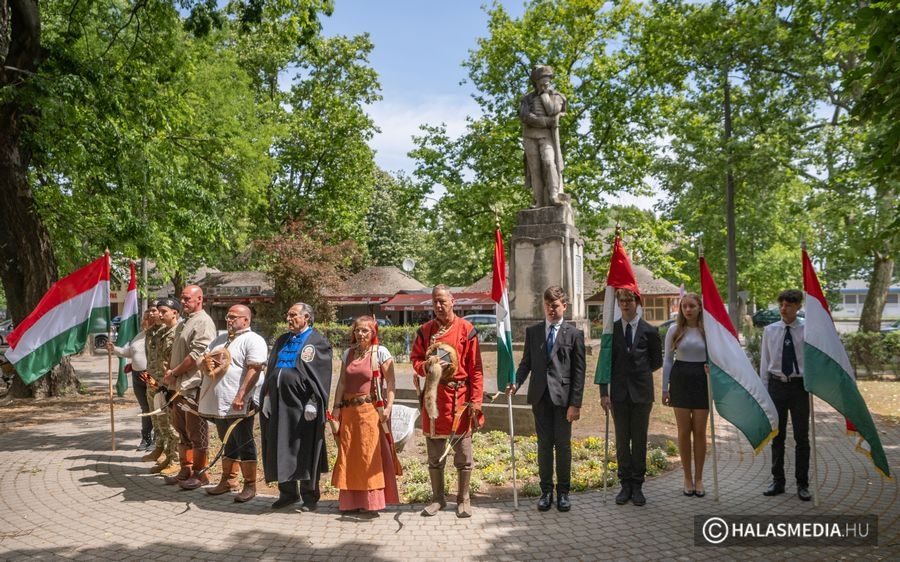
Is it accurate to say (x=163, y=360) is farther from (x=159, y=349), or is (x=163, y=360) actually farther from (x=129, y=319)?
(x=129, y=319)

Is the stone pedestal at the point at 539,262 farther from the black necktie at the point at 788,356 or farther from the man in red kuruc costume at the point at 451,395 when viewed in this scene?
the man in red kuruc costume at the point at 451,395

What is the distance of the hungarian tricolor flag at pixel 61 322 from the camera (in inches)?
312

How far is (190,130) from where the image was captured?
1616 centimetres

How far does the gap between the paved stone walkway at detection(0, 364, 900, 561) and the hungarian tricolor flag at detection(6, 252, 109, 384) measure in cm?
140

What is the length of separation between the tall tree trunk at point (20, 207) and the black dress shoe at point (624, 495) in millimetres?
12224

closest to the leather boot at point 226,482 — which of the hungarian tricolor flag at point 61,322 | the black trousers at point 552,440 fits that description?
the hungarian tricolor flag at point 61,322

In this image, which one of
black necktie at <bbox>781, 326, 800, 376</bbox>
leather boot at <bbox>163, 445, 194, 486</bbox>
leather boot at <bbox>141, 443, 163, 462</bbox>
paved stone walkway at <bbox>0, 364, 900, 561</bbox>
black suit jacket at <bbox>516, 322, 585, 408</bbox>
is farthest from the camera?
leather boot at <bbox>141, 443, 163, 462</bbox>

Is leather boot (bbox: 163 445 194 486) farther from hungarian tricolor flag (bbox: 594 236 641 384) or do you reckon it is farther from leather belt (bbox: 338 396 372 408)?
hungarian tricolor flag (bbox: 594 236 641 384)

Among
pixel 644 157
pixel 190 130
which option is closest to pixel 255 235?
pixel 190 130

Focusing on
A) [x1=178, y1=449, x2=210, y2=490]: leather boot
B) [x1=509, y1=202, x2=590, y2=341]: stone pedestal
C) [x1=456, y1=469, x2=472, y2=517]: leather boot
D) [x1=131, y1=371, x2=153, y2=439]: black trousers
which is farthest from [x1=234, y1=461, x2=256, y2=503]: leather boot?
[x1=509, y1=202, x2=590, y2=341]: stone pedestal

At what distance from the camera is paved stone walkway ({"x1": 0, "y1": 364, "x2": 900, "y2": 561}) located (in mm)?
4766

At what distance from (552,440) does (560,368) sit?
0.68 meters

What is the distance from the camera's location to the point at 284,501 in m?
5.94

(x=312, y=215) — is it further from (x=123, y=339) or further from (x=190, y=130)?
(x=123, y=339)
